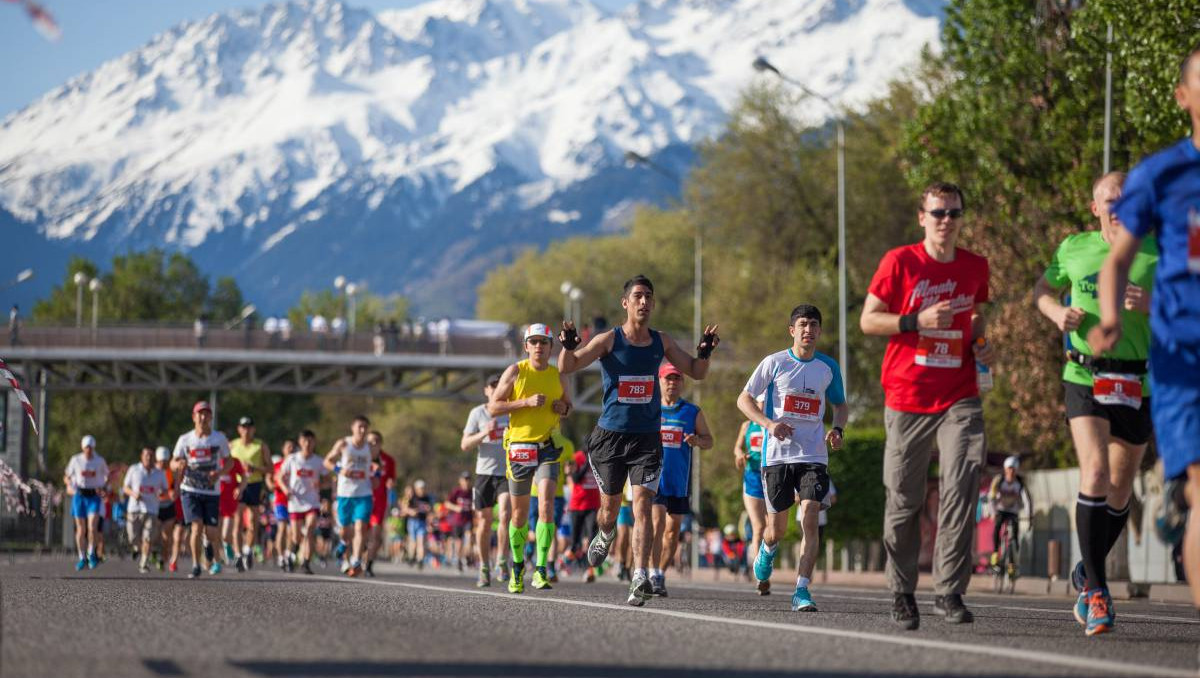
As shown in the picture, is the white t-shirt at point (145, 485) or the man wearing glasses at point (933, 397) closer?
the man wearing glasses at point (933, 397)

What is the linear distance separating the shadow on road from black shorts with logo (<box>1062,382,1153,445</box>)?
3177 mm

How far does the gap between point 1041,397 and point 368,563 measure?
1631cm

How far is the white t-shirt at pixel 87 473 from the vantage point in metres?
26.9

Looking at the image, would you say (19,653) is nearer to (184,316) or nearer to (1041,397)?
(1041,397)

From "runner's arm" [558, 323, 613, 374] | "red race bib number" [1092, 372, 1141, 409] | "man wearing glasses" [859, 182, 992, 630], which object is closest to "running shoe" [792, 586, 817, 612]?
"runner's arm" [558, 323, 613, 374]

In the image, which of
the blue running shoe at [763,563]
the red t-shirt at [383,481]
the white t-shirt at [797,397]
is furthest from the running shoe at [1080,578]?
the red t-shirt at [383,481]

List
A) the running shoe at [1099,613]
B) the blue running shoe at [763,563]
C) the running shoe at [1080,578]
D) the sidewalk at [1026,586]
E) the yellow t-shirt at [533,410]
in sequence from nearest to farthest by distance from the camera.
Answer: the running shoe at [1099,613] → the running shoe at [1080,578] → the blue running shoe at [763,563] → the yellow t-shirt at [533,410] → the sidewalk at [1026,586]

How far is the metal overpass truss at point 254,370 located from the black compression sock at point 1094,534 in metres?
66.7

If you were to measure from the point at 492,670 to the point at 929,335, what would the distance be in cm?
379

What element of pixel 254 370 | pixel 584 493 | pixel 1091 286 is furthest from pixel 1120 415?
pixel 254 370

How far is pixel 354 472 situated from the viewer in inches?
894

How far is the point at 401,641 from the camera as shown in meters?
9.44

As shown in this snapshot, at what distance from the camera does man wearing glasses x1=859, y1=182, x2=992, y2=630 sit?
1078cm

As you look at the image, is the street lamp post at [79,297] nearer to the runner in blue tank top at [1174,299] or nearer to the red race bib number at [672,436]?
the red race bib number at [672,436]
